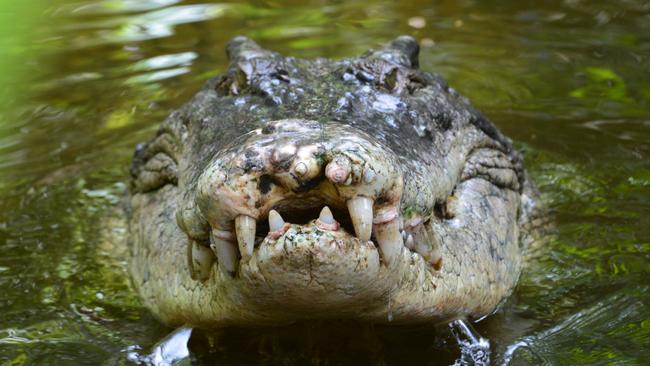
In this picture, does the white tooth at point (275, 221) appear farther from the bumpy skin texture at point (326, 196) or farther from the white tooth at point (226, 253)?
the white tooth at point (226, 253)

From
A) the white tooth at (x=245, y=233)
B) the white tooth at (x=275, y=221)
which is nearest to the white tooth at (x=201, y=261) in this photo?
the white tooth at (x=245, y=233)

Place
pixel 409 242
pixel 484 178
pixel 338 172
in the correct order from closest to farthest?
pixel 338 172, pixel 409 242, pixel 484 178

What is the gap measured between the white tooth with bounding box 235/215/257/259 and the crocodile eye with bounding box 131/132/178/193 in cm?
151

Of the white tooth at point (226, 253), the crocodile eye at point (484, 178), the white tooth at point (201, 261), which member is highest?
the white tooth at point (226, 253)

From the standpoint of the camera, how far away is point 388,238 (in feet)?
8.36

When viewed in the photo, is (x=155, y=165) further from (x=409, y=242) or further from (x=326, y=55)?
(x=326, y=55)

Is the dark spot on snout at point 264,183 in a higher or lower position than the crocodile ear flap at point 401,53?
higher

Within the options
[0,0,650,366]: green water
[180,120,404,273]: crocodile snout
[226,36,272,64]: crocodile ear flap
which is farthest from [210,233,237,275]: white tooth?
[226,36,272,64]: crocodile ear flap

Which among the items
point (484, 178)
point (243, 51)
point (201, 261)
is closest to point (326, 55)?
point (243, 51)

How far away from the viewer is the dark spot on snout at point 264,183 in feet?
8.08

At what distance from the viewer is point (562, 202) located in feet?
15.8

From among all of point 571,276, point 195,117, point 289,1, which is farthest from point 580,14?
point 195,117

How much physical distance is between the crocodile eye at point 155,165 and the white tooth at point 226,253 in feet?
4.42

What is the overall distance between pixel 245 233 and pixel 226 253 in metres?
0.17
